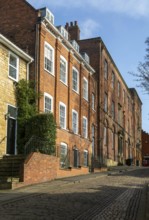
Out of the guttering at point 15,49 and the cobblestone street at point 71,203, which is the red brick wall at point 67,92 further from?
the cobblestone street at point 71,203

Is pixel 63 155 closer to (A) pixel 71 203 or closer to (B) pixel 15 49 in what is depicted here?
(B) pixel 15 49

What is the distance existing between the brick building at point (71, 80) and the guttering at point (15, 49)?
2.38ft

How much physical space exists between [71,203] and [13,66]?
11.2m

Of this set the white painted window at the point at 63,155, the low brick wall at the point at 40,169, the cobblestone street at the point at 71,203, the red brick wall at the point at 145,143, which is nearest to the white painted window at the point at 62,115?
the white painted window at the point at 63,155

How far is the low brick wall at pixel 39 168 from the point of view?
18.1m

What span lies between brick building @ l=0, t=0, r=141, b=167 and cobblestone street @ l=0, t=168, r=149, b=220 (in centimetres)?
829

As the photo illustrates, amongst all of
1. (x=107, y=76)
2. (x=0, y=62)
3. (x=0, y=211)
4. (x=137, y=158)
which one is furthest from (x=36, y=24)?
(x=137, y=158)

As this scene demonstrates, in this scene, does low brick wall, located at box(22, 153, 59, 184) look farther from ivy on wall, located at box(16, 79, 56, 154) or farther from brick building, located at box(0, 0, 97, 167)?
brick building, located at box(0, 0, 97, 167)

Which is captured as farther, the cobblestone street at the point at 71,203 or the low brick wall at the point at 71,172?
the low brick wall at the point at 71,172

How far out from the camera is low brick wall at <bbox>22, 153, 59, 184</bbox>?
59.3 feet

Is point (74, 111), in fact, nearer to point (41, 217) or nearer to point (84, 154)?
point (84, 154)

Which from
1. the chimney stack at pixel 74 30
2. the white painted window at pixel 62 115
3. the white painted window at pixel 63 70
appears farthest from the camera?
the chimney stack at pixel 74 30

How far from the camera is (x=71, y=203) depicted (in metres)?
13.1

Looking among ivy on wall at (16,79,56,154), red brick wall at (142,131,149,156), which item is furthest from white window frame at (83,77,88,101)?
red brick wall at (142,131,149,156)
